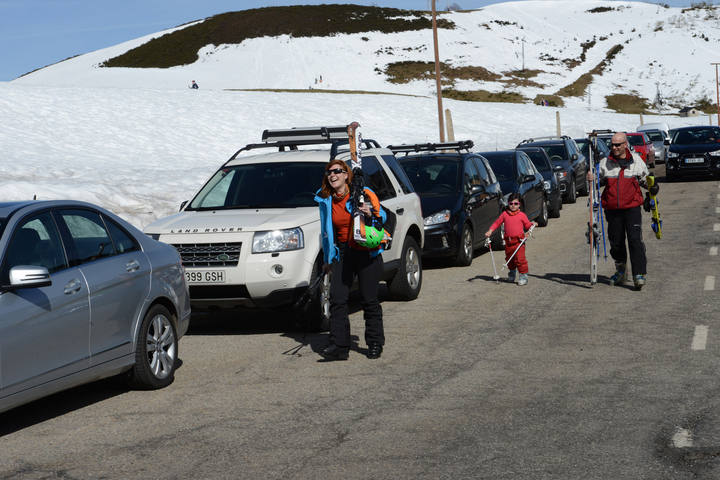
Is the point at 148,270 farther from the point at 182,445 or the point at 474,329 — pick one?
the point at 474,329

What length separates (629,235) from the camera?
40.8 ft

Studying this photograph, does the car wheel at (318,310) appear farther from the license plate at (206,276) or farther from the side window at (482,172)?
the side window at (482,172)

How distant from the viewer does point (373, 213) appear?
863cm

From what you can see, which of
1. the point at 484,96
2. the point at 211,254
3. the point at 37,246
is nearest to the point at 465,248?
the point at 211,254

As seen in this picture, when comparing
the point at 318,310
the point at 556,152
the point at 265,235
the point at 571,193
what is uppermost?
the point at 265,235

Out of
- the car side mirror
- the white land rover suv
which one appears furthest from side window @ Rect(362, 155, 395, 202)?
the car side mirror

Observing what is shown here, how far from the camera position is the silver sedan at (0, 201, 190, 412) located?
20.9 ft

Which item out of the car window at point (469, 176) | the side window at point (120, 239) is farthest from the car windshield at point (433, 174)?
the side window at point (120, 239)

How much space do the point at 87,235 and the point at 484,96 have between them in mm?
94741

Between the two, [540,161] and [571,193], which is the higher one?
[540,161]

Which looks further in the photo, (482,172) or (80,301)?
(482,172)

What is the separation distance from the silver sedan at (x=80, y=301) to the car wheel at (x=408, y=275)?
3880mm

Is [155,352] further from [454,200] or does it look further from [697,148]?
[697,148]

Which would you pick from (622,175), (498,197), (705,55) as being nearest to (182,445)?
(622,175)
